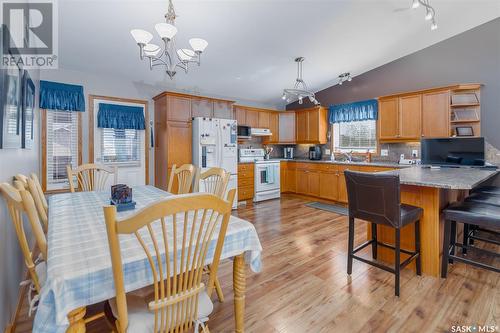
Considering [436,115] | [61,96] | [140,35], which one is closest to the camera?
[140,35]

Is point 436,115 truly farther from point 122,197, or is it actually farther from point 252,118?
point 122,197

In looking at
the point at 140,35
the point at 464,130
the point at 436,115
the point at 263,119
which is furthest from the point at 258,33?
the point at 464,130

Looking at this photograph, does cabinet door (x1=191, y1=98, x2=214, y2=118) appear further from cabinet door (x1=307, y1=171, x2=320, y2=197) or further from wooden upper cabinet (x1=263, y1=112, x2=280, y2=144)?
cabinet door (x1=307, y1=171, x2=320, y2=197)

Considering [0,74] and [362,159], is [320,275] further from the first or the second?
[362,159]

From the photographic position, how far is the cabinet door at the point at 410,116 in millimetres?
4406

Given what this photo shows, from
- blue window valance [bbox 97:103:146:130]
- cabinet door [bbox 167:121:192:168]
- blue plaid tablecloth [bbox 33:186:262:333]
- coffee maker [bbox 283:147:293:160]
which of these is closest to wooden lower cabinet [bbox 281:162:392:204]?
coffee maker [bbox 283:147:293:160]

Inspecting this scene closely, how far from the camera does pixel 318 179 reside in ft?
18.3

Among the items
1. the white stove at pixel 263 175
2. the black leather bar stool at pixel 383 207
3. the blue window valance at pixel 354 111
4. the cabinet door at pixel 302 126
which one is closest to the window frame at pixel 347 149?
the blue window valance at pixel 354 111

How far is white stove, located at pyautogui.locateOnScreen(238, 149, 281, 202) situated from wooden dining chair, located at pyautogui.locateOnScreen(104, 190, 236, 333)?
425cm

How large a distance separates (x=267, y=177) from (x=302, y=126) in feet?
5.51

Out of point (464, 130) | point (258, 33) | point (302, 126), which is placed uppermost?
point (258, 33)

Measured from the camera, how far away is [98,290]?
3.18ft

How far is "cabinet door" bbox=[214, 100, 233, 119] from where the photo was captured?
4965mm

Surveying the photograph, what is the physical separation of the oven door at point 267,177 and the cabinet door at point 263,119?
1.07 m
